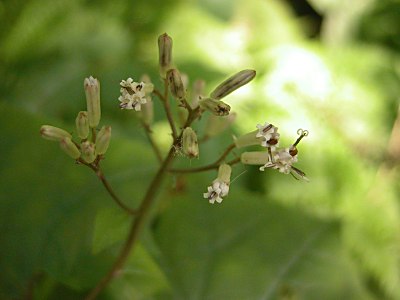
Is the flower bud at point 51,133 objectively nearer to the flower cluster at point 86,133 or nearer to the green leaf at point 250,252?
the flower cluster at point 86,133

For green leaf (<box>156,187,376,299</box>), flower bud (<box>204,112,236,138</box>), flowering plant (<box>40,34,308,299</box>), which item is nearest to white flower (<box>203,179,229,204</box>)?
flowering plant (<box>40,34,308,299</box>)

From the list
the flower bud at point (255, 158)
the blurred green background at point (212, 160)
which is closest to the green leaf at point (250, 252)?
the blurred green background at point (212, 160)

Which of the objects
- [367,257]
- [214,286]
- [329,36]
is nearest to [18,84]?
[214,286]

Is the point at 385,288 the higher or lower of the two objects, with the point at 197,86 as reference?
lower

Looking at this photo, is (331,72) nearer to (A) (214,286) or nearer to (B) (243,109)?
(B) (243,109)

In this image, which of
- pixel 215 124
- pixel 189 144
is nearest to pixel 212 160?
pixel 215 124

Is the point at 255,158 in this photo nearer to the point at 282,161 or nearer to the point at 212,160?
the point at 282,161

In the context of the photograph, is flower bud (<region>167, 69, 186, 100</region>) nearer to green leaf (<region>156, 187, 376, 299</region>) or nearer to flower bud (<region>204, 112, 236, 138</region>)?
flower bud (<region>204, 112, 236, 138</region>)
